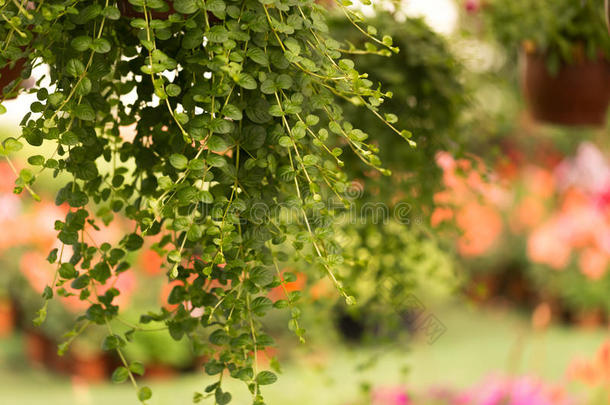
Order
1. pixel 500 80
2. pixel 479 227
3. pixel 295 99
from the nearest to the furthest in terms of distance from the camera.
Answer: pixel 295 99 < pixel 500 80 < pixel 479 227

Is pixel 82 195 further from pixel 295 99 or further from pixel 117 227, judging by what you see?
pixel 117 227

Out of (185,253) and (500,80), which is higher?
(500,80)

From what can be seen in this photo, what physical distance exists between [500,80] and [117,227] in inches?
96.2

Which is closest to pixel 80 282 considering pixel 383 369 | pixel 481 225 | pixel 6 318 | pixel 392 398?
pixel 392 398

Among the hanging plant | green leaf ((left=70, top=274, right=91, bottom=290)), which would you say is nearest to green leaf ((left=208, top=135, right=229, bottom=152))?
the hanging plant

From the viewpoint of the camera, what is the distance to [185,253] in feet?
2.25

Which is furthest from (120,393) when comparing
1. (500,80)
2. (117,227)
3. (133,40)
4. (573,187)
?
(573,187)

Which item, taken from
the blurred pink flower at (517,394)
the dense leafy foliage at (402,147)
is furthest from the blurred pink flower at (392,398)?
the dense leafy foliage at (402,147)

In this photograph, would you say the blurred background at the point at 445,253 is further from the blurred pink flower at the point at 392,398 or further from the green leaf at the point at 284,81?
the green leaf at the point at 284,81

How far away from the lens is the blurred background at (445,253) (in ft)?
3.51

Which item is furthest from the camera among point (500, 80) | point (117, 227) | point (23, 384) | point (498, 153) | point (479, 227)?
point (479, 227)

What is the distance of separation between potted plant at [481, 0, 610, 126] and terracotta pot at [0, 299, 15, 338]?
9.89 ft

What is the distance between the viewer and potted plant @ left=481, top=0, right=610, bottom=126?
1.20m

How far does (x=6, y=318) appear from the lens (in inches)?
137
